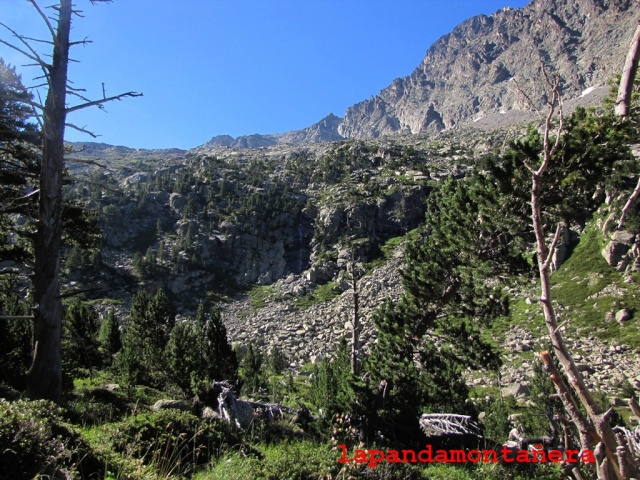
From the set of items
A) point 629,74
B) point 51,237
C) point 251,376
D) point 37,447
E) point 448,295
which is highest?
point 629,74

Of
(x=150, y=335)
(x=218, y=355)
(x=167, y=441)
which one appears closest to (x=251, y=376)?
(x=218, y=355)

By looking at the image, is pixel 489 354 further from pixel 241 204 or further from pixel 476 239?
pixel 241 204

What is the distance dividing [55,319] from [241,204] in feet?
417

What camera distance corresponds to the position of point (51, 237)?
25.5 ft

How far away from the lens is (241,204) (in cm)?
13212

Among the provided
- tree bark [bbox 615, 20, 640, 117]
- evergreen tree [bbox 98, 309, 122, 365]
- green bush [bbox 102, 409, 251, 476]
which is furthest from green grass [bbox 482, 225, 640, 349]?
tree bark [bbox 615, 20, 640, 117]

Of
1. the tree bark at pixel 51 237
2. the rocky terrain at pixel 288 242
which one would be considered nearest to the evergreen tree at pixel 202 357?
the tree bark at pixel 51 237

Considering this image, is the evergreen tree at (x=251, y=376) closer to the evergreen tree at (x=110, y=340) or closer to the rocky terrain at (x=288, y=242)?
the evergreen tree at (x=110, y=340)

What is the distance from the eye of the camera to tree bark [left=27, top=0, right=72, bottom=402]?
292 inches

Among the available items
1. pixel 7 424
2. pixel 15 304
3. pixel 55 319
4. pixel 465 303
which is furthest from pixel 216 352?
pixel 7 424

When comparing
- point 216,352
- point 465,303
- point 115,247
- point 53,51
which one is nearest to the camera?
point 53,51

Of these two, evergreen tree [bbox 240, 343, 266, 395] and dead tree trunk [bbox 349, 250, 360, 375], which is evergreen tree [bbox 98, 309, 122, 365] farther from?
dead tree trunk [bbox 349, 250, 360, 375]

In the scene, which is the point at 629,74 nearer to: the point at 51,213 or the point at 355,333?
the point at 51,213

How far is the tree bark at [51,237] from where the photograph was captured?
7.41 metres
